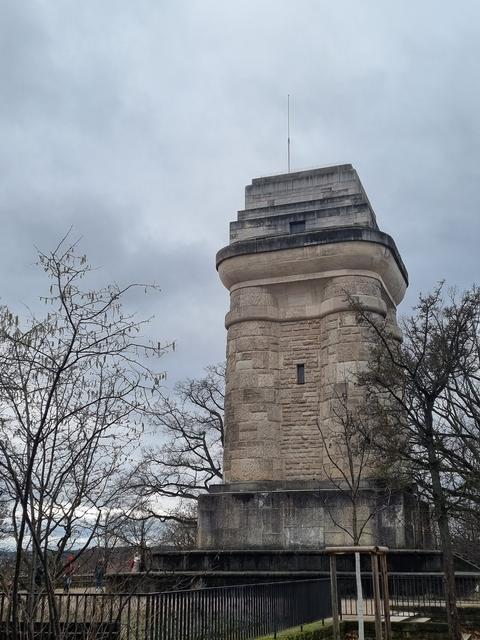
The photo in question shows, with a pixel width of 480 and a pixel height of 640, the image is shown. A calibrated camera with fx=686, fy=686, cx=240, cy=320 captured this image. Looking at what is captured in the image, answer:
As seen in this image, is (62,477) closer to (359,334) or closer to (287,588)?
(287,588)

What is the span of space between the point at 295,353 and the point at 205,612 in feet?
32.1

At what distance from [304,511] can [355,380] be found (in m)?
3.48

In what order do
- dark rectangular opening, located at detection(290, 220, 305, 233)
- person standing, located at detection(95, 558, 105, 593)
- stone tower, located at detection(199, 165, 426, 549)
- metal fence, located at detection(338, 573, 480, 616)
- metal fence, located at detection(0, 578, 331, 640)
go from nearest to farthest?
metal fence, located at detection(0, 578, 331, 640) → person standing, located at detection(95, 558, 105, 593) → metal fence, located at detection(338, 573, 480, 616) → stone tower, located at detection(199, 165, 426, 549) → dark rectangular opening, located at detection(290, 220, 305, 233)

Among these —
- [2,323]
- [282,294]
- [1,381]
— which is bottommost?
[1,381]

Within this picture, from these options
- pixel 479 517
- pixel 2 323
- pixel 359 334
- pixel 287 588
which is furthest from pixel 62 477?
pixel 359 334

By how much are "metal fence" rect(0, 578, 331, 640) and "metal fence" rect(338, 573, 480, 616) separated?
2132 millimetres

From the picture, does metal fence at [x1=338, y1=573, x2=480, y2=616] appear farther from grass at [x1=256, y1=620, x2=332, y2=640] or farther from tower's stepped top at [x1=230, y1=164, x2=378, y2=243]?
tower's stepped top at [x1=230, y1=164, x2=378, y2=243]

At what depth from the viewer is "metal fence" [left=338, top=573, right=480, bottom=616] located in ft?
45.8

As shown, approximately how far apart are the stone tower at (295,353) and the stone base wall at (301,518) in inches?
1.0

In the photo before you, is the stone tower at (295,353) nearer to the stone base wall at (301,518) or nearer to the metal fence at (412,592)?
the stone base wall at (301,518)

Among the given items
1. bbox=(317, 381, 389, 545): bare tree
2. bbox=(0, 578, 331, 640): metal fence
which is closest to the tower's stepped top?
bbox=(317, 381, 389, 545): bare tree

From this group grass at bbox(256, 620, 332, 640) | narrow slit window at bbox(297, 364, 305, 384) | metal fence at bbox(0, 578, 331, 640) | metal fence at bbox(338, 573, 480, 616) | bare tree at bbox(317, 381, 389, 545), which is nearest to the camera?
metal fence at bbox(0, 578, 331, 640)

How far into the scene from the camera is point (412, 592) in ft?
47.3

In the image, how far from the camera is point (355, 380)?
17.4 m
